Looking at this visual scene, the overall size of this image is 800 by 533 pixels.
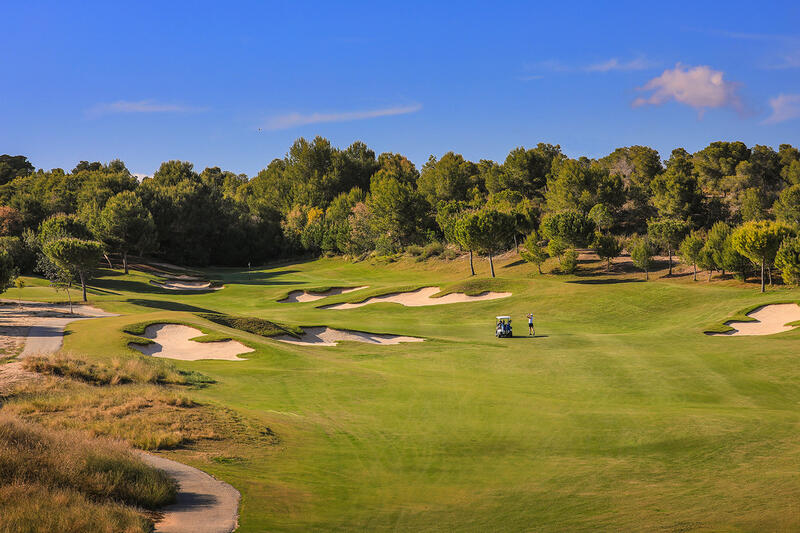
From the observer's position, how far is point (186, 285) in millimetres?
75375

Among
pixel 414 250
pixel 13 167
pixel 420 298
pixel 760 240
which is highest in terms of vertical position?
pixel 13 167

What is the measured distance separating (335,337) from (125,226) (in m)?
56.5

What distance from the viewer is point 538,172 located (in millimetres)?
111562

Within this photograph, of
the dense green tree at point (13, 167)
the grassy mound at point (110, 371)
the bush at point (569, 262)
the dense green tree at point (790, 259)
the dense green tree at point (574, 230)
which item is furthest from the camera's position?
the dense green tree at point (13, 167)

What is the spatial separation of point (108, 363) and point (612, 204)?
3317 inches

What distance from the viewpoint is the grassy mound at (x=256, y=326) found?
33.5 metres

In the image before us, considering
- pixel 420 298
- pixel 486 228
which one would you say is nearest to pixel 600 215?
pixel 486 228

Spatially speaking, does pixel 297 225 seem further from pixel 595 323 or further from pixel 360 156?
pixel 595 323

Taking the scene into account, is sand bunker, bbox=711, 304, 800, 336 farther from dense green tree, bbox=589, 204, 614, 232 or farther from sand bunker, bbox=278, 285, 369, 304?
dense green tree, bbox=589, 204, 614, 232

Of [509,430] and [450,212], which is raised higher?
[450,212]

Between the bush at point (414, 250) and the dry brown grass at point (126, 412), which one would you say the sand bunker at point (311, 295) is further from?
the dry brown grass at point (126, 412)

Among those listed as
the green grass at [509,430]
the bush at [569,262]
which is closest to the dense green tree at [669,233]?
the bush at [569,262]

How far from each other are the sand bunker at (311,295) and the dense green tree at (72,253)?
57.0 feet

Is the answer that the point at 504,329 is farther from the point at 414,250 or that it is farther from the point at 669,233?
the point at 414,250
